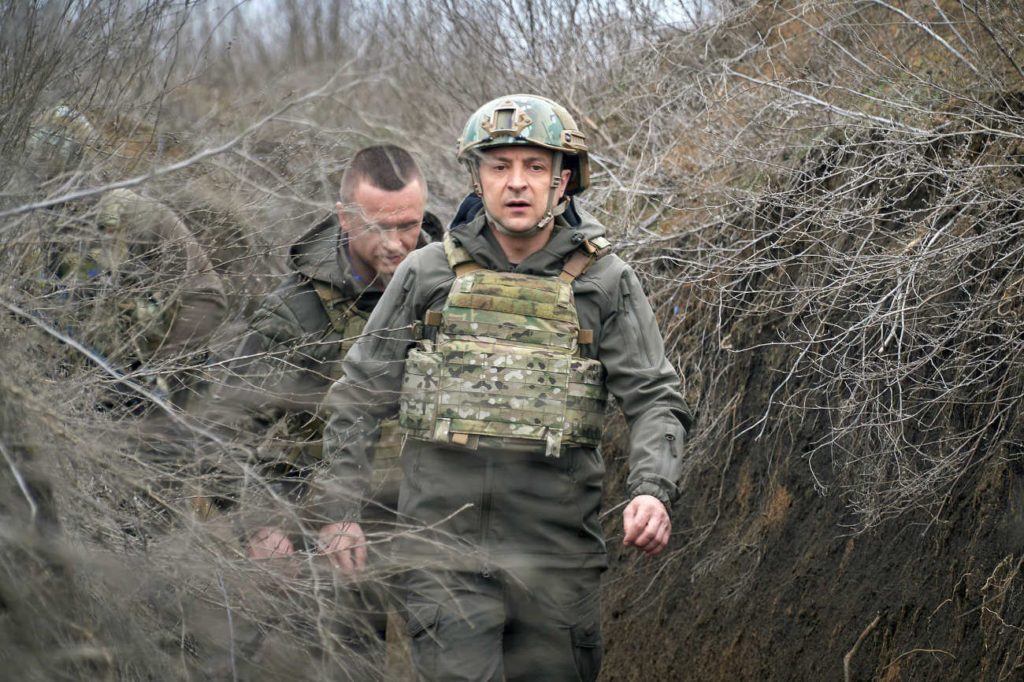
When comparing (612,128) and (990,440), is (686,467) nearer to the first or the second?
(990,440)

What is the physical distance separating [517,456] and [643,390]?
480 millimetres

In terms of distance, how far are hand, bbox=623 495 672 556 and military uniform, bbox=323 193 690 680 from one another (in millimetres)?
72

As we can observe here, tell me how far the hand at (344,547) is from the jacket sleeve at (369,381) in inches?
17.3

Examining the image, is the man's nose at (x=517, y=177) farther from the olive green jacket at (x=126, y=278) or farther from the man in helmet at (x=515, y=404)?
the olive green jacket at (x=126, y=278)

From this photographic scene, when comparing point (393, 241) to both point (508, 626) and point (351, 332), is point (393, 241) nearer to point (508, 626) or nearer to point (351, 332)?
point (351, 332)

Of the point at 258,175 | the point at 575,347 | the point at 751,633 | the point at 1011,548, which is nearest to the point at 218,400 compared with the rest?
the point at 258,175

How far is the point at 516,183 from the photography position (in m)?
4.12

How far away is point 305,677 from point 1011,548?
2.95 m

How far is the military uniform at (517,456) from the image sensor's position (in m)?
3.90

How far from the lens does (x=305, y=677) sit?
Result: 109 inches

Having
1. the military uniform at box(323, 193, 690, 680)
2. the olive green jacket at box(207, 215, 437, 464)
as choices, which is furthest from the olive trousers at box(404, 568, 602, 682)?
the olive green jacket at box(207, 215, 437, 464)

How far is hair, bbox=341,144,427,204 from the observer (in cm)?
491

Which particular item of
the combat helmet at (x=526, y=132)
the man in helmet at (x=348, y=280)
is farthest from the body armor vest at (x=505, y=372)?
the man in helmet at (x=348, y=280)

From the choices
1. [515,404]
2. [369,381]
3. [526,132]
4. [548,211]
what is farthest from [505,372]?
[526,132]
